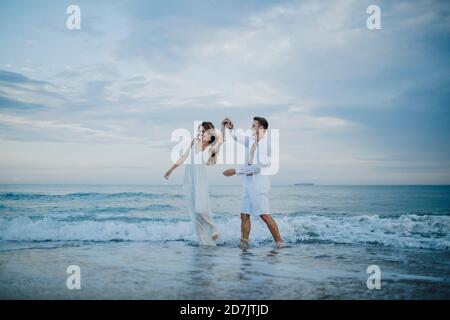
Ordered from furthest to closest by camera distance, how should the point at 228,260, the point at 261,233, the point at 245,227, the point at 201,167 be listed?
1. the point at 261,233
2. the point at 245,227
3. the point at 201,167
4. the point at 228,260

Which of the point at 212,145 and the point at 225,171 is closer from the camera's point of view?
the point at 225,171

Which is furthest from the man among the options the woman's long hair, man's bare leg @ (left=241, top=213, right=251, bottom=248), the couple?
the woman's long hair

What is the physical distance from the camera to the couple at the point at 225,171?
7.48 m

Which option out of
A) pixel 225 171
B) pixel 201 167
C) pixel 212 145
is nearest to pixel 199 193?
pixel 201 167

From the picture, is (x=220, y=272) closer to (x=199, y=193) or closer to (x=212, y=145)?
(x=199, y=193)

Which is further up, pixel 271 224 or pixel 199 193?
pixel 199 193

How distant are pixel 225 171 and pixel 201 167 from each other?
0.52 m

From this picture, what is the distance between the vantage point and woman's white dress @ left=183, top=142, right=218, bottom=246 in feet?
24.6

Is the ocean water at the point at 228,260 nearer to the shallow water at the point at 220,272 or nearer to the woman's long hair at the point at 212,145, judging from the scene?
the shallow water at the point at 220,272

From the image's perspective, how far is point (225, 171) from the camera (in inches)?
293

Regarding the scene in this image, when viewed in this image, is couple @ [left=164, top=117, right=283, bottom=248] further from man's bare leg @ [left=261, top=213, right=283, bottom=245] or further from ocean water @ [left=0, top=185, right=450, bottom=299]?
ocean water @ [left=0, top=185, right=450, bottom=299]

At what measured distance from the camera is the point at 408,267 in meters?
5.91
